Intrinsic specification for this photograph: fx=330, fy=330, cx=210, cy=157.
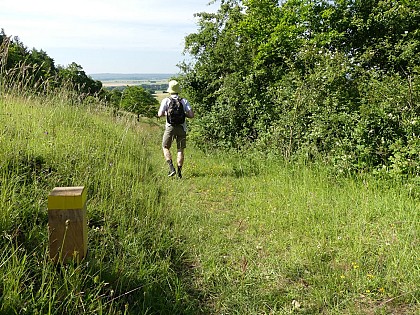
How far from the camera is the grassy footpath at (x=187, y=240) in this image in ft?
7.51

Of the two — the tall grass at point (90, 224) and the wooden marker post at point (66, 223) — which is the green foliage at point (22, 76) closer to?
the tall grass at point (90, 224)

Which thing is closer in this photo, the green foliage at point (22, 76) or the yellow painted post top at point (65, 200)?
the yellow painted post top at point (65, 200)

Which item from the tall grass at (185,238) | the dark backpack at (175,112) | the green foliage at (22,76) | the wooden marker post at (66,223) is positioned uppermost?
the green foliage at (22,76)

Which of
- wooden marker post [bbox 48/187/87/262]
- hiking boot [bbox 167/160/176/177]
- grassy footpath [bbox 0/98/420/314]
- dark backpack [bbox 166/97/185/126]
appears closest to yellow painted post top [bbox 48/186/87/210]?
wooden marker post [bbox 48/187/87/262]

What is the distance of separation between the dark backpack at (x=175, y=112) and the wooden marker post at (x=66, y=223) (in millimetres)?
4351

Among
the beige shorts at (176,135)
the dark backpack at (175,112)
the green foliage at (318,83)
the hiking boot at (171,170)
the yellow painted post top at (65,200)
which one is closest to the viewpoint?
the yellow painted post top at (65,200)

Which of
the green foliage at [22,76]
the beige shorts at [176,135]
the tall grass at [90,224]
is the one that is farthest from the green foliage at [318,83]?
the green foliage at [22,76]

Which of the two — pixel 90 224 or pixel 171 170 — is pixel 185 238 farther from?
pixel 171 170

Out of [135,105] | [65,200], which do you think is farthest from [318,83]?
[65,200]

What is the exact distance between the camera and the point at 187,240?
11.0 ft

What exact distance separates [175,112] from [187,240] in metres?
3.43

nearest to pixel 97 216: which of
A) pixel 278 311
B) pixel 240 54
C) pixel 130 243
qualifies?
pixel 130 243

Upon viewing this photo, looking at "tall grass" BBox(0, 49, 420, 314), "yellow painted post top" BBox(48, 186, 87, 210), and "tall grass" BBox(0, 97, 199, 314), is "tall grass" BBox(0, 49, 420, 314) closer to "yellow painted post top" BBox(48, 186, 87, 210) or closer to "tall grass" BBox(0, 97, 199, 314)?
"tall grass" BBox(0, 97, 199, 314)

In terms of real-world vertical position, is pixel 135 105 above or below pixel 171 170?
above
